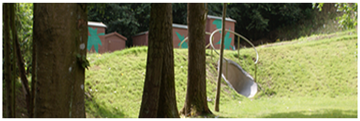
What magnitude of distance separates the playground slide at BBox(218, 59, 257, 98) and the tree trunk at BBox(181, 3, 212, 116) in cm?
481

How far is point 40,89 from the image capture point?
8.89ft

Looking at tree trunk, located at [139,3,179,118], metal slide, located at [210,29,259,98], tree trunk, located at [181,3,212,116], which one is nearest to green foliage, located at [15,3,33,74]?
tree trunk, located at [139,3,179,118]

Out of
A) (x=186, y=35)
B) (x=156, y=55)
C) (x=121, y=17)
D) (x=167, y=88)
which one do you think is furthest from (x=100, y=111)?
(x=121, y=17)

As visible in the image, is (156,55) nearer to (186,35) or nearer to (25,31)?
(25,31)

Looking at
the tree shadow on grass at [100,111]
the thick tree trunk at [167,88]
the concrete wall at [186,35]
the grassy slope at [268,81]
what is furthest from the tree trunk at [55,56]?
the concrete wall at [186,35]

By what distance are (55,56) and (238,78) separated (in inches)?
425

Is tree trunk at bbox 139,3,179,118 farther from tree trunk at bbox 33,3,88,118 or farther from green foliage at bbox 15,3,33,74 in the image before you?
green foliage at bbox 15,3,33,74

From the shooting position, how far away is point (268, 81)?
12180mm

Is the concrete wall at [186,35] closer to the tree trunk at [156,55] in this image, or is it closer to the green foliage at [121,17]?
the green foliage at [121,17]

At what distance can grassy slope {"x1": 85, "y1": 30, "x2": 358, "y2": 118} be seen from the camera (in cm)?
789

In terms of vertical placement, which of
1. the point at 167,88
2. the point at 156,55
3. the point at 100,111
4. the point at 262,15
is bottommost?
the point at 100,111

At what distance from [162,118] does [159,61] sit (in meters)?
1.12

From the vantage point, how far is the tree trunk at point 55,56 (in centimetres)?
270

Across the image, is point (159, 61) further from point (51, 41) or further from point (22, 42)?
point (22, 42)
